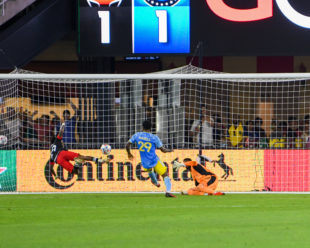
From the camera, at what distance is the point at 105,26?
21969 millimetres

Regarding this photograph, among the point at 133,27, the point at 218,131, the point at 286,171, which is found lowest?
the point at 286,171

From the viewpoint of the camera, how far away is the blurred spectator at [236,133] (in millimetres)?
21188

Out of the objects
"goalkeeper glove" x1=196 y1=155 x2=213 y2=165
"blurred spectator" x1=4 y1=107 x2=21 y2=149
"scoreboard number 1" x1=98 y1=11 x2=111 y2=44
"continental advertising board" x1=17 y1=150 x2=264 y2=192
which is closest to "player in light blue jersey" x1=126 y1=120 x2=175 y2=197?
"goalkeeper glove" x1=196 y1=155 x2=213 y2=165

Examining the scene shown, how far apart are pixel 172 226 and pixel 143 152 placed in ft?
21.7

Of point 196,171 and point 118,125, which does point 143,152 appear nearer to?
point 196,171

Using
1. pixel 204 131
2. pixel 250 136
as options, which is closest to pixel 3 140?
pixel 204 131

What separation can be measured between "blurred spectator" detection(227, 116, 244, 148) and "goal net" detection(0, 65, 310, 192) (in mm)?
28

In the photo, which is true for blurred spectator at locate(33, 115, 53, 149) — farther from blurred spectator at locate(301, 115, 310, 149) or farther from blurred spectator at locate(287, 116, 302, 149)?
blurred spectator at locate(301, 115, 310, 149)

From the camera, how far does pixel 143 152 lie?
17.1 m

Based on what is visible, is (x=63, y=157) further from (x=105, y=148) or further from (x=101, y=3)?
(x=101, y=3)

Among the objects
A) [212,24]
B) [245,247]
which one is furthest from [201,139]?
[245,247]

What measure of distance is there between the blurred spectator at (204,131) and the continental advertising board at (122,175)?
1.15ft

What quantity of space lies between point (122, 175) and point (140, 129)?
1639mm

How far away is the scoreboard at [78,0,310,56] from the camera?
2189cm
